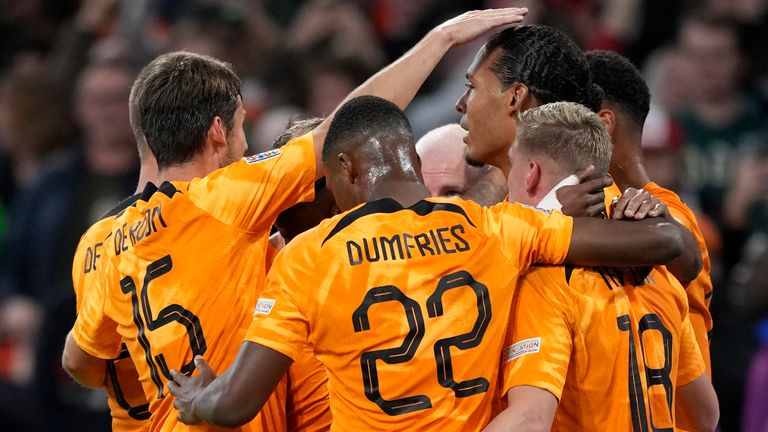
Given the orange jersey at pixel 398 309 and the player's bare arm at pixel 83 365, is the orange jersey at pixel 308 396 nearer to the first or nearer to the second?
the orange jersey at pixel 398 309

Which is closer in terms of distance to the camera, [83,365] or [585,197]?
[585,197]

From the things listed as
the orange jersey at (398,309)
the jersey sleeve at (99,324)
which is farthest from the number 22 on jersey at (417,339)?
the jersey sleeve at (99,324)

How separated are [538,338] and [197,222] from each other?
47.4 inches

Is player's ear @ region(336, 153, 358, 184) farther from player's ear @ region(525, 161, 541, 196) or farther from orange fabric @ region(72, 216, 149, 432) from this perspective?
orange fabric @ region(72, 216, 149, 432)

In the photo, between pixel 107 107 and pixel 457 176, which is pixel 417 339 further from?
pixel 107 107

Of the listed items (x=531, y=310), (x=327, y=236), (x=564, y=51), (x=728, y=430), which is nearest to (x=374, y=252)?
(x=327, y=236)

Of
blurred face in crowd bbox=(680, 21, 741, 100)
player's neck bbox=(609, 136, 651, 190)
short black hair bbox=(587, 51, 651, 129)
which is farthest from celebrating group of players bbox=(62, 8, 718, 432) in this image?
blurred face in crowd bbox=(680, 21, 741, 100)

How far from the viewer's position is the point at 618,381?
13.8ft

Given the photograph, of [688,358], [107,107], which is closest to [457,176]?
[688,358]

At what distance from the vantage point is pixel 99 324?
4.76 metres

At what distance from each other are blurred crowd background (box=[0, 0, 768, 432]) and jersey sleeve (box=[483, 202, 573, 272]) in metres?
3.64

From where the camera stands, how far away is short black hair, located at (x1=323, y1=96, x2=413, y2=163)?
Answer: 13.6 ft

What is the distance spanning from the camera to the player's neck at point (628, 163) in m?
5.00

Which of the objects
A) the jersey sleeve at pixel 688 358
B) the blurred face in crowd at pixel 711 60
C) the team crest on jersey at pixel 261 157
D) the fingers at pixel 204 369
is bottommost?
the blurred face in crowd at pixel 711 60
